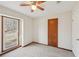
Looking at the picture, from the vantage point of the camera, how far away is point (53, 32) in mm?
4852

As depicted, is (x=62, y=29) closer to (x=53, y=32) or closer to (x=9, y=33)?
Result: (x=53, y=32)

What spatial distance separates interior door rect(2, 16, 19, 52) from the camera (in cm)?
371

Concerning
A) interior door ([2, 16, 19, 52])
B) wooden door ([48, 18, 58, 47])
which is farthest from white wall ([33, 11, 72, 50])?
interior door ([2, 16, 19, 52])

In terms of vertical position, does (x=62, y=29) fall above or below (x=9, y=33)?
above

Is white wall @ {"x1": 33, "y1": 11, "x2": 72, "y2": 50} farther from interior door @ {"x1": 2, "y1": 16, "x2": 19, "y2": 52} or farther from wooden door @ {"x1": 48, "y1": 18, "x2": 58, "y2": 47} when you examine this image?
interior door @ {"x1": 2, "y1": 16, "x2": 19, "y2": 52}

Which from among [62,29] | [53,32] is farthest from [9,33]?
[62,29]

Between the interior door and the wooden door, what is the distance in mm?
1990

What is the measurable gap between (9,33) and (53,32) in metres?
2.53

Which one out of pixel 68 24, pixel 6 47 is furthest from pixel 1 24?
pixel 68 24

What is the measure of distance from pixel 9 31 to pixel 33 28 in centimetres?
220

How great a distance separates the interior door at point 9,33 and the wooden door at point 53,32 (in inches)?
78.3

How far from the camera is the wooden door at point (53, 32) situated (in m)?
4.71

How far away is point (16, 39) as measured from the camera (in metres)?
4.66

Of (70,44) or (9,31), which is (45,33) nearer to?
(70,44)
